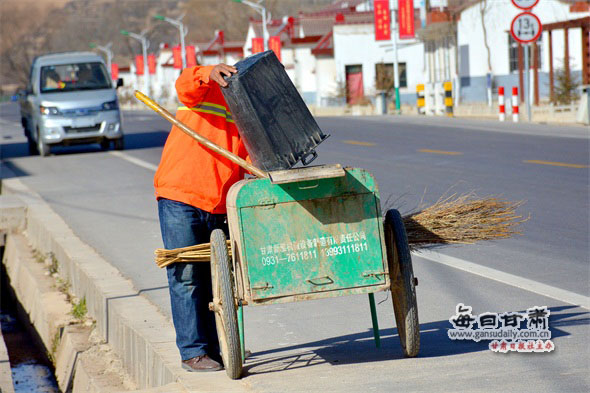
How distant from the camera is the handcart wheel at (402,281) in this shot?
543cm

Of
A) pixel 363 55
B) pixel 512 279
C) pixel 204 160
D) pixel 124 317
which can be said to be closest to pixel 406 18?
pixel 363 55

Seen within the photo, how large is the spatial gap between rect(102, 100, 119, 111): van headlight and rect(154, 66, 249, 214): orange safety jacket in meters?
17.6

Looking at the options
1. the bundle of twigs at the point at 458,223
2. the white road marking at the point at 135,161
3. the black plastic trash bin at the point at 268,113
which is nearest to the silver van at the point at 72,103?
the white road marking at the point at 135,161

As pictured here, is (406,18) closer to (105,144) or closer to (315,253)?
(105,144)

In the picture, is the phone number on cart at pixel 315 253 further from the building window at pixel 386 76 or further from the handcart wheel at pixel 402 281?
the building window at pixel 386 76

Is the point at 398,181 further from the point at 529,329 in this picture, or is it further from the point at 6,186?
the point at 529,329

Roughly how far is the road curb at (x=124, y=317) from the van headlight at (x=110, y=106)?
35.3 feet

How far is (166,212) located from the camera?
222 inches

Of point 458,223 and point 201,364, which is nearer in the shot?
point 201,364

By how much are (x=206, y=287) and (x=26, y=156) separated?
19.3 meters

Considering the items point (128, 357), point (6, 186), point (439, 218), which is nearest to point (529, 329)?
point (439, 218)

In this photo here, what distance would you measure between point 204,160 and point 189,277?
646 millimetres

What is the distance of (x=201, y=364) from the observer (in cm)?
568

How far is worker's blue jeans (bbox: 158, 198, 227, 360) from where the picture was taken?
563 cm
